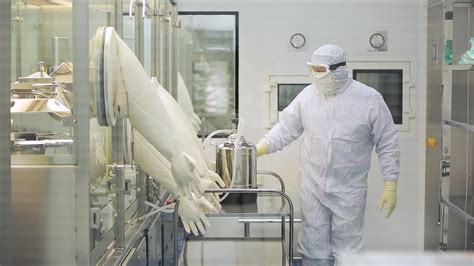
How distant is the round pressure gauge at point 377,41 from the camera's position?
150 cm

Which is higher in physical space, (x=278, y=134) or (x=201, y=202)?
(x=278, y=134)

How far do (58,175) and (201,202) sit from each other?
0.50 metres

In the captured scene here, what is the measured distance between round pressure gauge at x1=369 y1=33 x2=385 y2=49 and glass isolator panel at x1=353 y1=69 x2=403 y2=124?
6 cm

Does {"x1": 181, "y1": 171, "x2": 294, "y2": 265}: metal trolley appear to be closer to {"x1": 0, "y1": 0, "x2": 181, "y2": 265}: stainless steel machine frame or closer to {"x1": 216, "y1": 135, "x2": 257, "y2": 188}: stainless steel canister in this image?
{"x1": 216, "y1": 135, "x2": 257, "y2": 188}: stainless steel canister

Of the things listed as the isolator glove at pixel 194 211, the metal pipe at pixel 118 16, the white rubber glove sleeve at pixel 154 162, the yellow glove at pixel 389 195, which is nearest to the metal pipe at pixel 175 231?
the isolator glove at pixel 194 211

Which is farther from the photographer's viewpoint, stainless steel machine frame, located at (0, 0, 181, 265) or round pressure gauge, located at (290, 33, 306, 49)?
round pressure gauge, located at (290, 33, 306, 49)

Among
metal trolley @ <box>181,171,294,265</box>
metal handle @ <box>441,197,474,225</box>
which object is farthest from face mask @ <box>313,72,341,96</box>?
metal handle @ <box>441,197,474,225</box>

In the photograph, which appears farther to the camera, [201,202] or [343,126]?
[343,126]

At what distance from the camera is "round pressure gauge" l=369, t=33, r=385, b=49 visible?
1.50 m

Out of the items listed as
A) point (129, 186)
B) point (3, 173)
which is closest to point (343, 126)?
point (129, 186)

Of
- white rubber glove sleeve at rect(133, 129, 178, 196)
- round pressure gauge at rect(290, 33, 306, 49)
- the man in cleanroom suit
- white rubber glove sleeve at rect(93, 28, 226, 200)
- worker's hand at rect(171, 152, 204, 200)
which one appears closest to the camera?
white rubber glove sleeve at rect(93, 28, 226, 200)

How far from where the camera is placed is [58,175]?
2.52ft

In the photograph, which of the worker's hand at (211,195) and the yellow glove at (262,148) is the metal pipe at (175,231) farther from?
the yellow glove at (262,148)

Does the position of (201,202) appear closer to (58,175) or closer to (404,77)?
(58,175)
